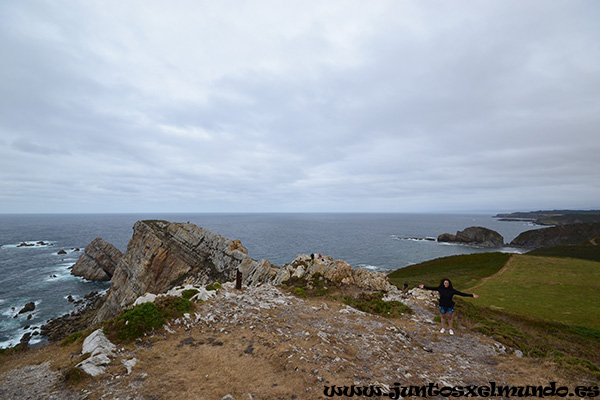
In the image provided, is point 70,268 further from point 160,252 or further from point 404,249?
point 404,249

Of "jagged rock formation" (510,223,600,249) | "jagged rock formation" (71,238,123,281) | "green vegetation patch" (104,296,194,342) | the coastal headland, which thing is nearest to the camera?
the coastal headland

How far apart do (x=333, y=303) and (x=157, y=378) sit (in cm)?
1431

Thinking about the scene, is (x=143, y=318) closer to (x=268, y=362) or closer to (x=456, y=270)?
(x=268, y=362)

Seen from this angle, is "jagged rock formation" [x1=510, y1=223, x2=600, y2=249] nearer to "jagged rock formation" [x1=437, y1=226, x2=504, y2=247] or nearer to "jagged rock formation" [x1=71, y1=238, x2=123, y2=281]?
"jagged rock formation" [x1=437, y1=226, x2=504, y2=247]

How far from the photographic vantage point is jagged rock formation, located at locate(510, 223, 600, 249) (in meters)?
128

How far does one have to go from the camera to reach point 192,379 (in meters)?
8.94

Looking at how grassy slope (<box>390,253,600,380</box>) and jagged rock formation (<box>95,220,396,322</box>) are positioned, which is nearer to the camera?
grassy slope (<box>390,253,600,380</box>)

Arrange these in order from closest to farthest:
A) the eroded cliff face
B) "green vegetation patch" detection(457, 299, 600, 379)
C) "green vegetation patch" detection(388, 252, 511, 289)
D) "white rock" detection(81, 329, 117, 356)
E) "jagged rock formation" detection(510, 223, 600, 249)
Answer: "white rock" detection(81, 329, 117, 356), "green vegetation patch" detection(457, 299, 600, 379), the eroded cliff face, "green vegetation patch" detection(388, 252, 511, 289), "jagged rock formation" detection(510, 223, 600, 249)

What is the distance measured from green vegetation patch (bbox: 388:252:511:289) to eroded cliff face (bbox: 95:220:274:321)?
34.5 meters

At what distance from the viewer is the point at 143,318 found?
12695mm

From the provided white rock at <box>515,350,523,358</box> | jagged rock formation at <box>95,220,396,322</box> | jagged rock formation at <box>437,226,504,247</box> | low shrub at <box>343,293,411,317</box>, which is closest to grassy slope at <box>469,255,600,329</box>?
white rock at <box>515,350,523,358</box>

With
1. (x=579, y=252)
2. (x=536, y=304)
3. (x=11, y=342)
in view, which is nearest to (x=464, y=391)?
(x=536, y=304)

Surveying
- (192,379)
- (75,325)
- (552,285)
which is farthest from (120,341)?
(552,285)

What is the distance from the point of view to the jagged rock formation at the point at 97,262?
71812 millimetres
